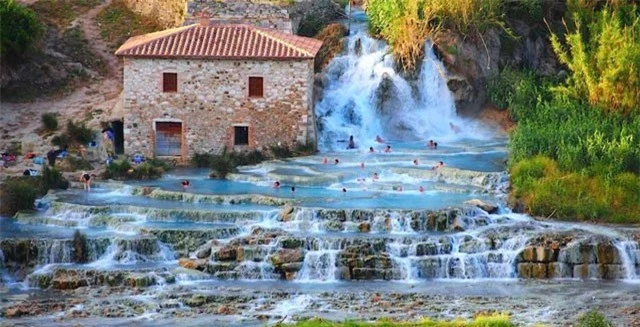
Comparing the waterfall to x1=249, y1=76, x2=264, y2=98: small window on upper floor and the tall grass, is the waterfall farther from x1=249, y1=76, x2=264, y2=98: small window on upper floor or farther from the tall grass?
the tall grass

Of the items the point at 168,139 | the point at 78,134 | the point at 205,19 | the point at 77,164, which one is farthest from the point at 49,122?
the point at 205,19

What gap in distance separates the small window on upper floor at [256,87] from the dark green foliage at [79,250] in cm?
1269

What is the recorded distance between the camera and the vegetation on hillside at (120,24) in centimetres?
6147

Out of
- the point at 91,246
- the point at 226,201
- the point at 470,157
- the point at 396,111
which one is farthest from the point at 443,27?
the point at 91,246

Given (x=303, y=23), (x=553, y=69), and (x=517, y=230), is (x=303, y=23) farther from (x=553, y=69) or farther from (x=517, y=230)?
(x=517, y=230)

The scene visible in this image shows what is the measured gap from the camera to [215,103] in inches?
2077

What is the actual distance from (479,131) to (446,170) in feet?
27.7

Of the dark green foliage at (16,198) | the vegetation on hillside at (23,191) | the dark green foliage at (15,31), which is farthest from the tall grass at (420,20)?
the dark green foliage at (16,198)

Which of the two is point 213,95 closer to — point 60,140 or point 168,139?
point 168,139

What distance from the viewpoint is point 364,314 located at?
36.4 m

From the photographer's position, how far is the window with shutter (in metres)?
52.9

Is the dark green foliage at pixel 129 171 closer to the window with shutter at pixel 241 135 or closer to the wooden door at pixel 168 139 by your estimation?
the wooden door at pixel 168 139

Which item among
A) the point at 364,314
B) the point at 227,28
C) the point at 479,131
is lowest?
the point at 364,314

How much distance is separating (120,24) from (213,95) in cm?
1129
